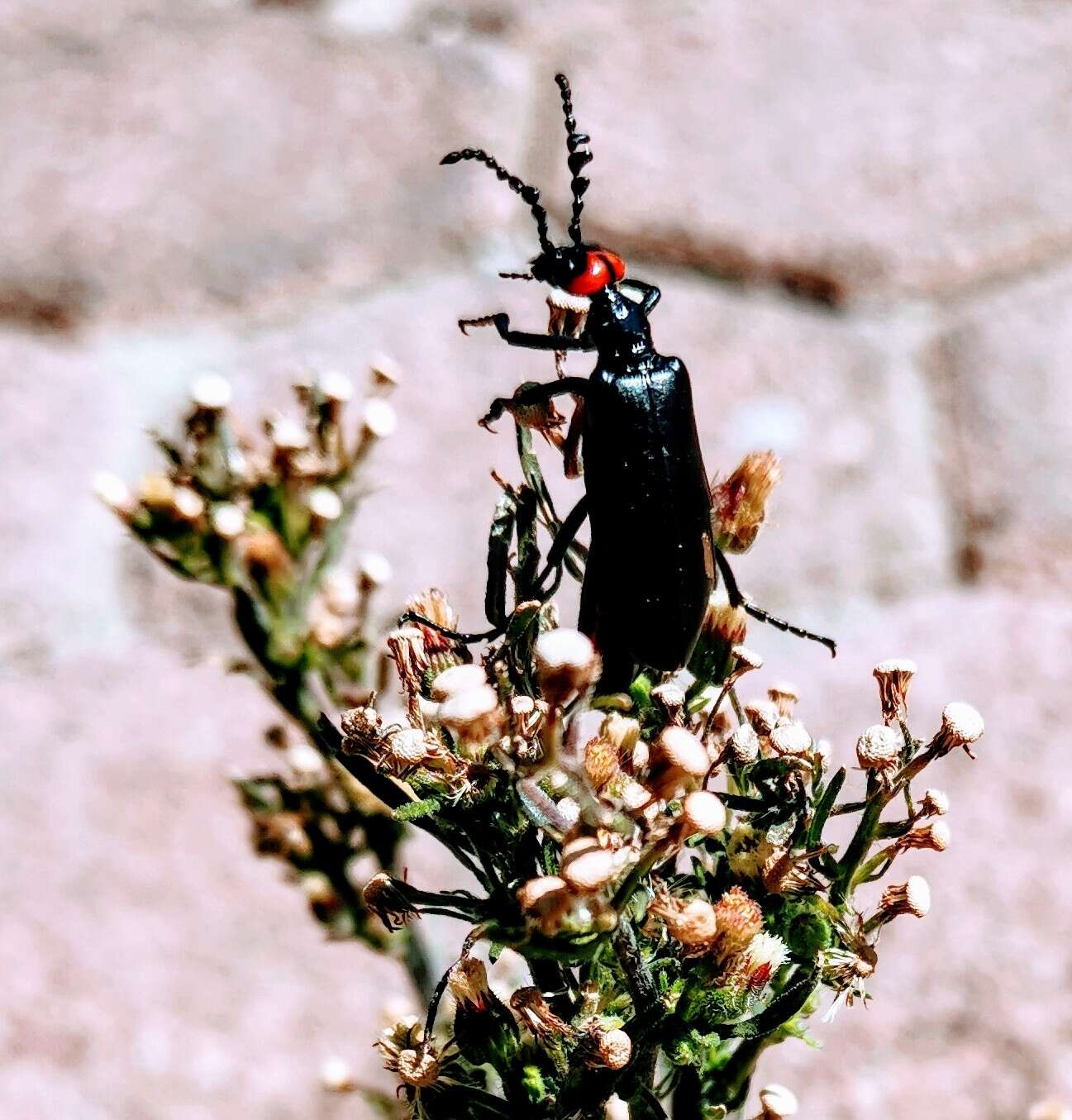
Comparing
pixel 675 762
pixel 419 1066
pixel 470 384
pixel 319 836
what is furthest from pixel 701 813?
pixel 470 384

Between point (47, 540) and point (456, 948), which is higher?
point (47, 540)

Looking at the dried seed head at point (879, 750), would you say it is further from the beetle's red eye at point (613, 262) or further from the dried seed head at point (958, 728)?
the beetle's red eye at point (613, 262)

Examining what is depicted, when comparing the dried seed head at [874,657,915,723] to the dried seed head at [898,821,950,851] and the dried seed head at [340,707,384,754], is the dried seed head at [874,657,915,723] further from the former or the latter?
the dried seed head at [340,707,384,754]

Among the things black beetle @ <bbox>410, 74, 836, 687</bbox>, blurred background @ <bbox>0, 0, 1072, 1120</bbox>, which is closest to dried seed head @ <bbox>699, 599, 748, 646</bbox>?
black beetle @ <bbox>410, 74, 836, 687</bbox>

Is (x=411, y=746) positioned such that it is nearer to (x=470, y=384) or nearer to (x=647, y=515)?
(x=647, y=515)

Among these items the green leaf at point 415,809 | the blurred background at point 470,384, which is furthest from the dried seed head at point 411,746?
the blurred background at point 470,384

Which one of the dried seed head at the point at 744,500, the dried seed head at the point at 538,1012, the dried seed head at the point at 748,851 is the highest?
the dried seed head at the point at 744,500

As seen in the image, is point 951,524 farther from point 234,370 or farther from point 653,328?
point 234,370

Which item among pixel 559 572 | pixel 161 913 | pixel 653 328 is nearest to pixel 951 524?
pixel 653 328
